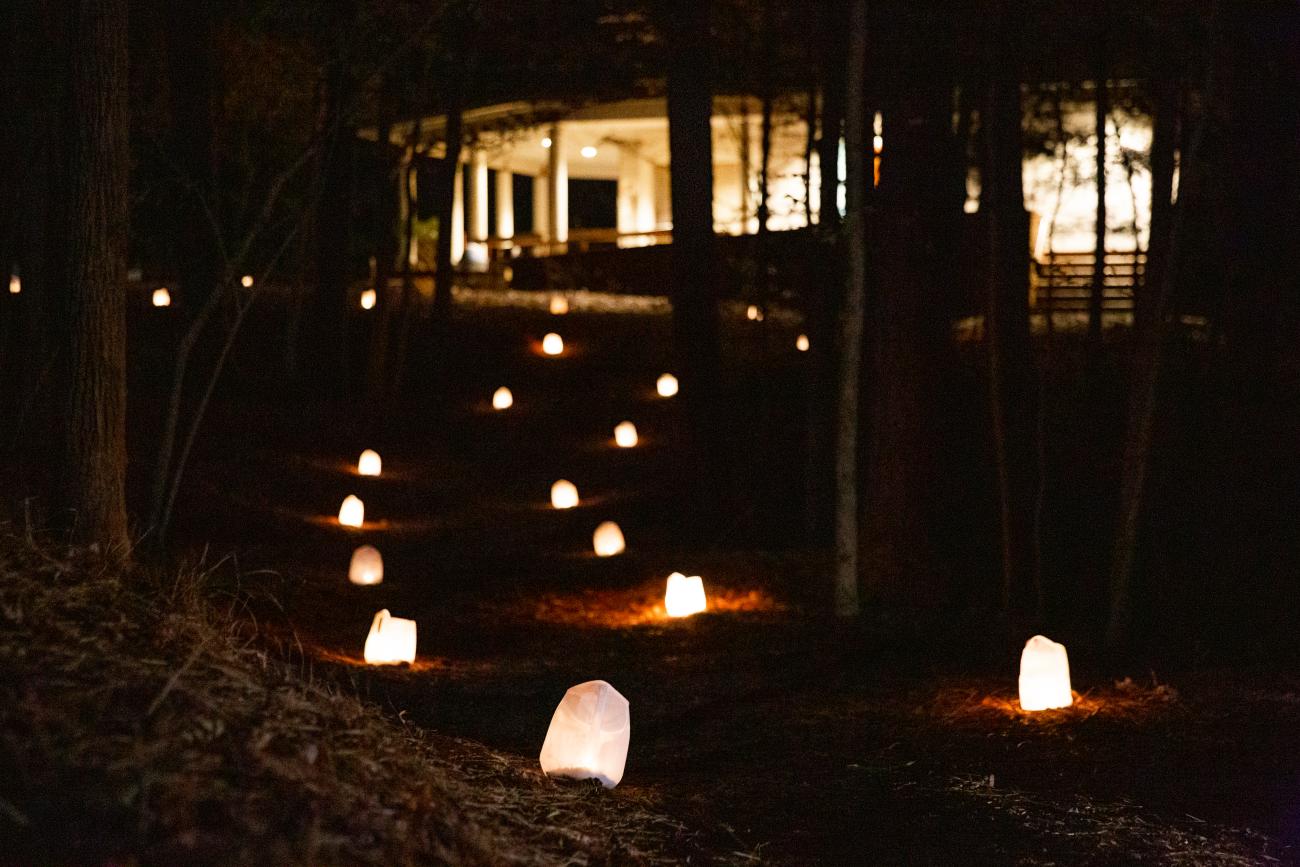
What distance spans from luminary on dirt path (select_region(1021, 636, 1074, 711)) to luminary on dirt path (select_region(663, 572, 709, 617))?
3.96 metres

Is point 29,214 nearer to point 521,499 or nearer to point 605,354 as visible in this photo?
point 521,499

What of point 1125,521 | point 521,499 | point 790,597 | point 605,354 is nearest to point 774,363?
point 605,354

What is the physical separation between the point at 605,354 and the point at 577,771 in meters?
17.8

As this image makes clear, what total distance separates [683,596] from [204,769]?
319 inches

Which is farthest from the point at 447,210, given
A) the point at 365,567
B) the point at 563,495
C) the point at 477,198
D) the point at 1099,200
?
the point at 477,198

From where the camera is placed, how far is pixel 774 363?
71.6 ft

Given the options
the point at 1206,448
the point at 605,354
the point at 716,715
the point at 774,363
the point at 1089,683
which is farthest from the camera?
the point at 605,354

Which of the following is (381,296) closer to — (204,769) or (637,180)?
(637,180)

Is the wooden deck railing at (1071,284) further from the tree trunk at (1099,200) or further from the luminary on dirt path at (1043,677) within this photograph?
the luminary on dirt path at (1043,677)

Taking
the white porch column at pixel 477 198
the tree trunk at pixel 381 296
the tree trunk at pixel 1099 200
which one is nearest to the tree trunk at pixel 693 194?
the tree trunk at pixel 1099 200

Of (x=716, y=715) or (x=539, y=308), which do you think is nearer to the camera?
(x=716, y=715)

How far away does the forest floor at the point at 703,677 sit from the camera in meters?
5.95

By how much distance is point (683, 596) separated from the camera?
11.7 meters

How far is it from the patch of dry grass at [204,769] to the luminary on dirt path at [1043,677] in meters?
3.07
